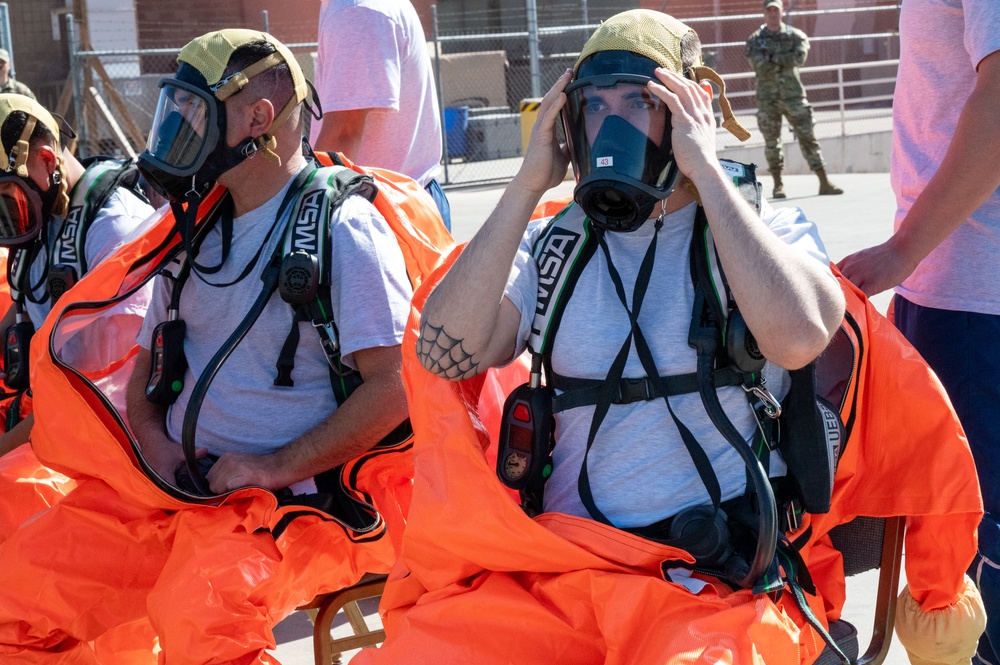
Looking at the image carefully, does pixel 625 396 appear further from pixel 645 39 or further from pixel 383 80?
pixel 383 80

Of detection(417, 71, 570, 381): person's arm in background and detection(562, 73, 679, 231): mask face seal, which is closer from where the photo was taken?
detection(562, 73, 679, 231): mask face seal

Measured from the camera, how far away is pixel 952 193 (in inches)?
92.5

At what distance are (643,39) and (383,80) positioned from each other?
2011mm

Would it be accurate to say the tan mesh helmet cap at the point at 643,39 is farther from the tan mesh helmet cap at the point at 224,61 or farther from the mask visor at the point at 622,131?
the tan mesh helmet cap at the point at 224,61

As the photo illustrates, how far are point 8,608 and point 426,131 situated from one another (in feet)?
7.30

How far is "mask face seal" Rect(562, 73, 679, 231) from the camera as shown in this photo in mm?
1993

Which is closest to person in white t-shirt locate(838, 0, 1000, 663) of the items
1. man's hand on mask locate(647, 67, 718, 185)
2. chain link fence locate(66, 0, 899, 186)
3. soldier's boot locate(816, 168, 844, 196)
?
man's hand on mask locate(647, 67, 718, 185)

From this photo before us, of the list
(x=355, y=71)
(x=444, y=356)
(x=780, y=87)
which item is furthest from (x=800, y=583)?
(x=780, y=87)

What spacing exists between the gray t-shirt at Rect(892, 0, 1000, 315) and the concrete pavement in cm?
105

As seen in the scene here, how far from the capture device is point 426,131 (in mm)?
4184

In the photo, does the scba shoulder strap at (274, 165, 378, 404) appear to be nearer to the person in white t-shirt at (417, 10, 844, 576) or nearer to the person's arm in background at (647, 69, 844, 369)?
the person in white t-shirt at (417, 10, 844, 576)

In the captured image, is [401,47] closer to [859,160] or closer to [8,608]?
[8,608]

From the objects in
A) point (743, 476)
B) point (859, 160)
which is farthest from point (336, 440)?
point (859, 160)

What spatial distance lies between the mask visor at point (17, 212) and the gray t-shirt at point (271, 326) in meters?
0.96
